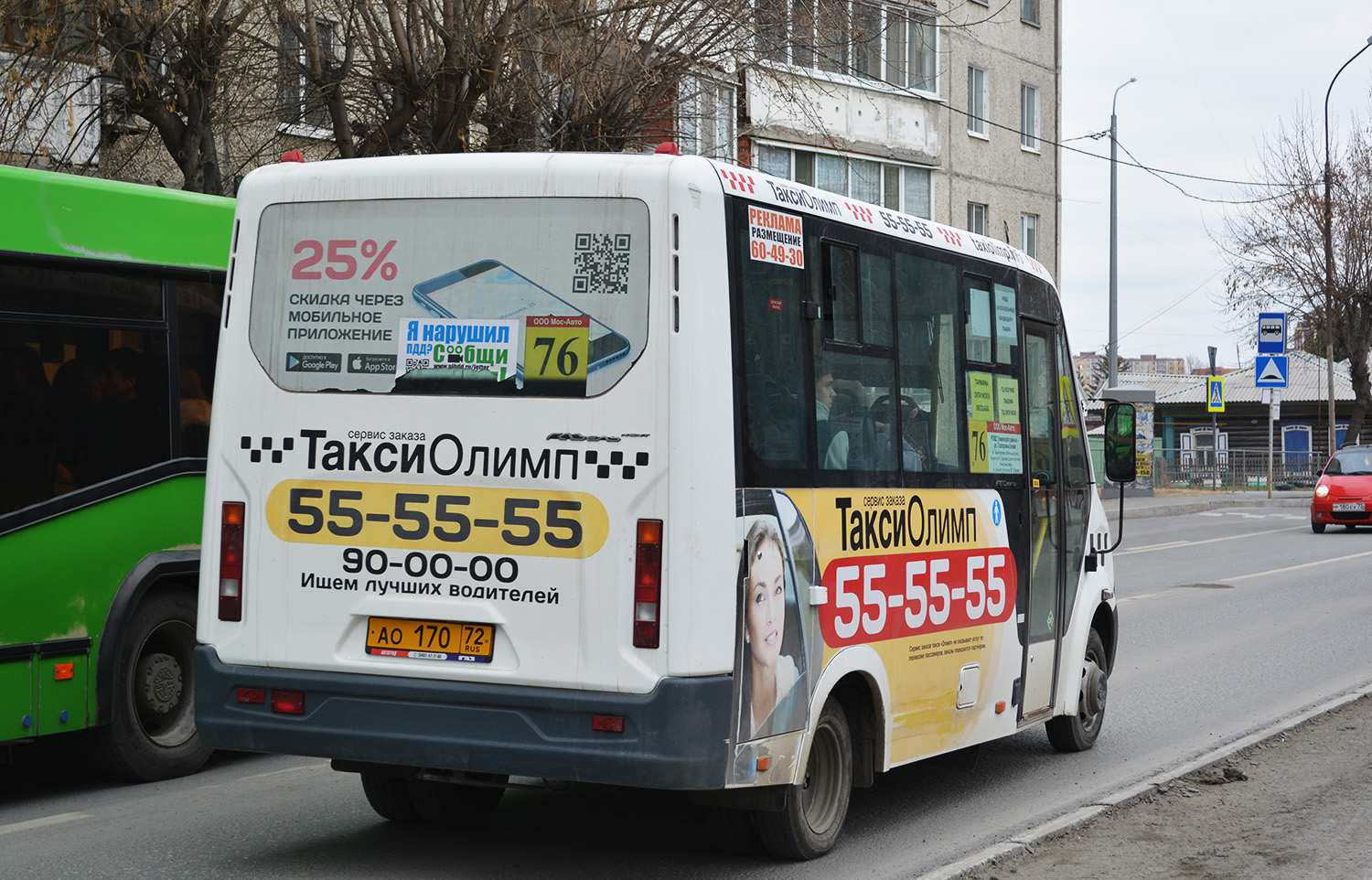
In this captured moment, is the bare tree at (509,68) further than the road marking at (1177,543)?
No

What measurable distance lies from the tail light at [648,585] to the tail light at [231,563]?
159 cm

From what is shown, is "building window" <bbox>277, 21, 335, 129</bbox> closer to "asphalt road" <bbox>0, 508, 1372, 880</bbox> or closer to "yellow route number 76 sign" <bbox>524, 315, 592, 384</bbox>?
"asphalt road" <bbox>0, 508, 1372, 880</bbox>

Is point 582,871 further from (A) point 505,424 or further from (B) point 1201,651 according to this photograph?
(B) point 1201,651

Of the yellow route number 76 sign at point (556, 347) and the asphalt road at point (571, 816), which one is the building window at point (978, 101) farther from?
the yellow route number 76 sign at point (556, 347)

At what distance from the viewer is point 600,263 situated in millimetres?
5555

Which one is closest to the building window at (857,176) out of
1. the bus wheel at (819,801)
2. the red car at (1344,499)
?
the red car at (1344,499)

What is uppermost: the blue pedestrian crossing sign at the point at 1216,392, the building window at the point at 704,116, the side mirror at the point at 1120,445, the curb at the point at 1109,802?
the building window at the point at 704,116

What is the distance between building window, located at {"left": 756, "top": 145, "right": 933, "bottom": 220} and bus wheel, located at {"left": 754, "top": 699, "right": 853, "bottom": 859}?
2234 centimetres

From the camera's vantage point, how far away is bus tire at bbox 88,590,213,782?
773 cm

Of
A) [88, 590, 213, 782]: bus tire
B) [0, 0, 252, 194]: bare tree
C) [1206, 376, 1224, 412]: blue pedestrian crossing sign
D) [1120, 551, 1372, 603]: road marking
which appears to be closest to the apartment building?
[1206, 376, 1224, 412]: blue pedestrian crossing sign

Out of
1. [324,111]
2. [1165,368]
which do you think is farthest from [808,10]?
[1165,368]

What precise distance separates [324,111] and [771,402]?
14615 mm

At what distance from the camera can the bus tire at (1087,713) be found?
→ 28.7ft

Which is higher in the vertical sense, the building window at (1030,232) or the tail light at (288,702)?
the building window at (1030,232)
